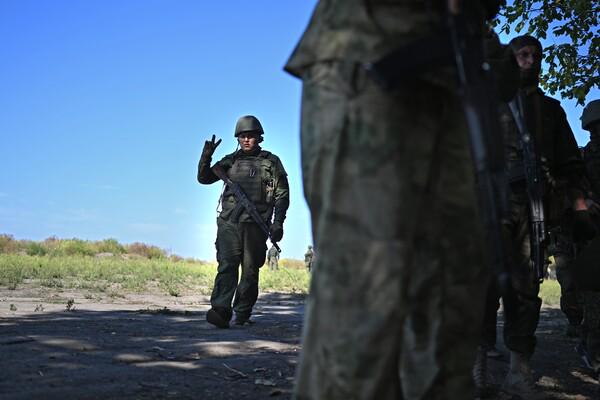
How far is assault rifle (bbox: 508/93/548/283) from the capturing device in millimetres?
4359

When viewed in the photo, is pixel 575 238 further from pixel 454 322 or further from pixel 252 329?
pixel 252 329

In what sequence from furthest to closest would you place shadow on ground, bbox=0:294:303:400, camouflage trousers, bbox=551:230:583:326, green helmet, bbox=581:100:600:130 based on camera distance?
camouflage trousers, bbox=551:230:583:326 < green helmet, bbox=581:100:600:130 < shadow on ground, bbox=0:294:303:400

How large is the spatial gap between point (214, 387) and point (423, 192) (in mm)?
2532

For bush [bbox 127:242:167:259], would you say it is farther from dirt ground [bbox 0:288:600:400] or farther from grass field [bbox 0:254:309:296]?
dirt ground [bbox 0:288:600:400]

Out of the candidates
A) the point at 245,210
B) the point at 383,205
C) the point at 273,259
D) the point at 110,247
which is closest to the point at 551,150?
the point at 383,205

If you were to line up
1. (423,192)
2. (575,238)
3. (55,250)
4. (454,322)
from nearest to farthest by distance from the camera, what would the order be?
1. (423,192)
2. (454,322)
3. (575,238)
4. (55,250)

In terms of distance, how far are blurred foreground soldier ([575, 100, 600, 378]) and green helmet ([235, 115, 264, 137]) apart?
3.89 metres

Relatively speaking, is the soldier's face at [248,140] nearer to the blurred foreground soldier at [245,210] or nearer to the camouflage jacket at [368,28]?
the blurred foreground soldier at [245,210]

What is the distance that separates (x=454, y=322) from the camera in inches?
86.2

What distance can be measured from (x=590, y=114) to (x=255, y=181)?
13.3 ft

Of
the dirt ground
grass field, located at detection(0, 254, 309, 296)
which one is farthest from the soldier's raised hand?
grass field, located at detection(0, 254, 309, 296)

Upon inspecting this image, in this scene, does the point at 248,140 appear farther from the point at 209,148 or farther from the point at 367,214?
the point at 367,214

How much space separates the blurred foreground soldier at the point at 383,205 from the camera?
1.91m

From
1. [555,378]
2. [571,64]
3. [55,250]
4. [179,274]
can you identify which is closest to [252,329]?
[555,378]
